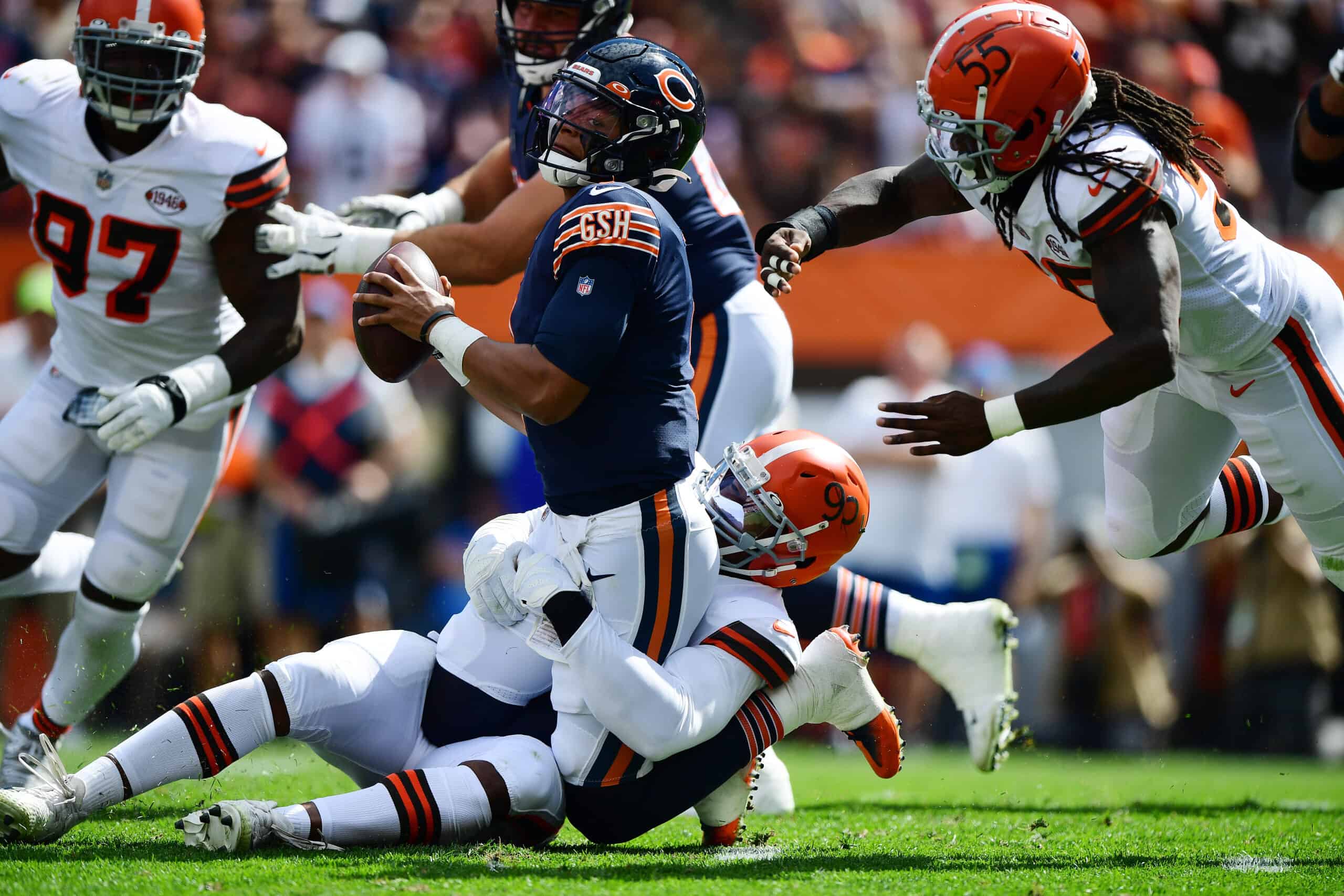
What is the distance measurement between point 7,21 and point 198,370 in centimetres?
595

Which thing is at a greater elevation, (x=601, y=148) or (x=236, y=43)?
(x=601, y=148)

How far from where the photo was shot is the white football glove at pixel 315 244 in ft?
14.7

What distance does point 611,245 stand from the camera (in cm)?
325

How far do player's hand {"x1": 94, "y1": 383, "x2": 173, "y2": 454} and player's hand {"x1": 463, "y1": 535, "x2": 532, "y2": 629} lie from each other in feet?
4.41

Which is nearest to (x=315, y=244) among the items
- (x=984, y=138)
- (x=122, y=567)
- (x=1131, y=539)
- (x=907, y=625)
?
(x=122, y=567)

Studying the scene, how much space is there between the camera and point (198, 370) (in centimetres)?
441

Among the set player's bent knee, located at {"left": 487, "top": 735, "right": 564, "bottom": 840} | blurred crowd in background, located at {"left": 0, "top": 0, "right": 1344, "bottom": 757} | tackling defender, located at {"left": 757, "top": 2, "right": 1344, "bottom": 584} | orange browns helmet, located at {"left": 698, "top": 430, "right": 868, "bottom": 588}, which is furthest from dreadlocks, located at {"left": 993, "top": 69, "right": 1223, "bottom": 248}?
blurred crowd in background, located at {"left": 0, "top": 0, "right": 1344, "bottom": 757}

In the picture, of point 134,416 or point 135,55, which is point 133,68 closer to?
point 135,55

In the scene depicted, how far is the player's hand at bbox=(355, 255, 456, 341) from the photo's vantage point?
11.2 ft

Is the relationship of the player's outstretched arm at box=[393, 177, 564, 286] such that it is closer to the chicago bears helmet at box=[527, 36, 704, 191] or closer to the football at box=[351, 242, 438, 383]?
the chicago bears helmet at box=[527, 36, 704, 191]

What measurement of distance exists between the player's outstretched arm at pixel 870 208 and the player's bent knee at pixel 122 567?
6.88 feet

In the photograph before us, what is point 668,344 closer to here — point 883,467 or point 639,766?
point 639,766

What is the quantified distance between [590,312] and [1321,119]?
88.9 inches

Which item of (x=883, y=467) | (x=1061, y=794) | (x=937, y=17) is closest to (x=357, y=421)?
(x=883, y=467)
